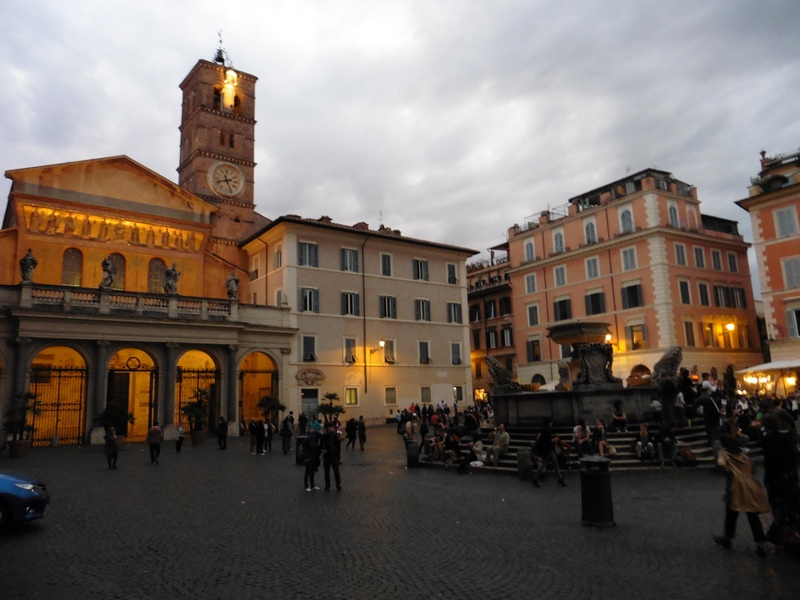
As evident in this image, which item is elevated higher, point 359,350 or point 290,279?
point 290,279

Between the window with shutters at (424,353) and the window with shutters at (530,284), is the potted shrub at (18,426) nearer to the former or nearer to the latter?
the window with shutters at (424,353)

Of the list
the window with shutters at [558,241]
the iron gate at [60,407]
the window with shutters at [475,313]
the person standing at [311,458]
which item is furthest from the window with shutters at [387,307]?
the person standing at [311,458]

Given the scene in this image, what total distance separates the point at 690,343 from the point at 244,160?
37851 millimetres

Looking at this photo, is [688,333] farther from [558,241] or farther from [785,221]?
[558,241]

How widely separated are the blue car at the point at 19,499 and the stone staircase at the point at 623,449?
10462 mm

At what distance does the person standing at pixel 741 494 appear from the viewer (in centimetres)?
697

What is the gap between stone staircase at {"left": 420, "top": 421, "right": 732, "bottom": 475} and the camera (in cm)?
1527

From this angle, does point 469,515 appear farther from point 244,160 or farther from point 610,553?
point 244,160

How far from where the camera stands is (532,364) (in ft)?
156

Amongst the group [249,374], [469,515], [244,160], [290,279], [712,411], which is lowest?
[469,515]

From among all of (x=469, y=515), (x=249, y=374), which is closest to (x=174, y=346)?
(x=249, y=374)

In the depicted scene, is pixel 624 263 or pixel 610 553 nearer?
pixel 610 553

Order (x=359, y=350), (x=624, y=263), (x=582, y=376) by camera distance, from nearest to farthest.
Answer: (x=582, y=376) → (x=359, y=350) → (x=624, y=263)

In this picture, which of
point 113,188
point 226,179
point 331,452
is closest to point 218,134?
point 226,179
